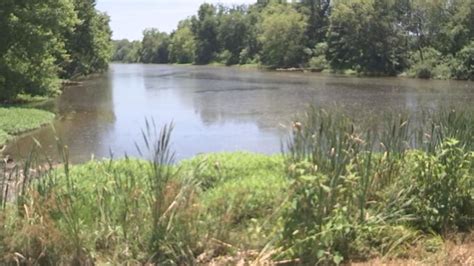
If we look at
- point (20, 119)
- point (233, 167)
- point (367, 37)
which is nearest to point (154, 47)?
point (367, 37)

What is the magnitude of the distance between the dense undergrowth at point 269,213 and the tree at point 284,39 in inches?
2777

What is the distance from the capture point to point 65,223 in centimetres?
446

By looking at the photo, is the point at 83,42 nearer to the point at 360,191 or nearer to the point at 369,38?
the point at 369,38

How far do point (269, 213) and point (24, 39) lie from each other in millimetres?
20372

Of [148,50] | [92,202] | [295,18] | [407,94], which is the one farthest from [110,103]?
[148,50]

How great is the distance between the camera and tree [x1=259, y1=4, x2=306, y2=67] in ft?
248

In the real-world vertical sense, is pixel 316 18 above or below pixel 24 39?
above

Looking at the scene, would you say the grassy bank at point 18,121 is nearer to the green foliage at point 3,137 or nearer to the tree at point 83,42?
the green foliage at point 3,137

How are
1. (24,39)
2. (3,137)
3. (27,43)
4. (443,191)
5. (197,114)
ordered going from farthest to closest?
(197,114) → (27,43) → (24,39) → (3,137) → (443,191)

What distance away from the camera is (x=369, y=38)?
62594 millimetres

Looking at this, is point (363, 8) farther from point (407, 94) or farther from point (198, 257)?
point (198, 257)

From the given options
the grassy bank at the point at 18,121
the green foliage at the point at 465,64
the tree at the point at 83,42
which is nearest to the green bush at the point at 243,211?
the grassy bank at the point at 18,121

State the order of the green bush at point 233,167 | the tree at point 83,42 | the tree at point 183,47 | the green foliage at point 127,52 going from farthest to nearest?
the green foliage at point 127,52
the tree at point 183,47
the tree at point 83,42
the green bush at point 233,167

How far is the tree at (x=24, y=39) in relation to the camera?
74.4 ft
